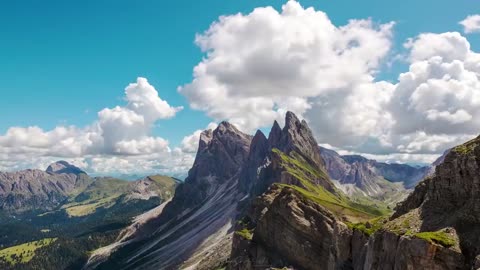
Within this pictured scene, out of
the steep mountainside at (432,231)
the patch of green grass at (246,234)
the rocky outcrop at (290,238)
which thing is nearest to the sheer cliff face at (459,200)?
the steep mountainside at (432,231)

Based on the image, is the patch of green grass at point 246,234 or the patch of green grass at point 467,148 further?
the patch of green grass at point 246,234

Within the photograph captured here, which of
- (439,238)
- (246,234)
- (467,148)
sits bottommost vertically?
(246,234)

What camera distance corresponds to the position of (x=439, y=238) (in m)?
55.4

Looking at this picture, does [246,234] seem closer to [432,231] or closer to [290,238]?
[290,238]

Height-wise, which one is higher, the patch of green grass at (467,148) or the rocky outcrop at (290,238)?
the patch of green grass at (467,148)

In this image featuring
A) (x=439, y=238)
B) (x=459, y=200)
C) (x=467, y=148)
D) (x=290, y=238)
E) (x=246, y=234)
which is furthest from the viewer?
(x=246, y=234)

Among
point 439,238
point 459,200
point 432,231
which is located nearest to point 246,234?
point 459,200

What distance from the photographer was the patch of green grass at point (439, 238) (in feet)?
180

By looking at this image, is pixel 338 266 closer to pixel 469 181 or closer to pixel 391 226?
pixel 391 226

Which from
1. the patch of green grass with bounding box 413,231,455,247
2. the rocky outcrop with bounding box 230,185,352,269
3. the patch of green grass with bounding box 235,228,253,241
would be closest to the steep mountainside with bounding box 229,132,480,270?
the patch of green grass with bounding box 413,231,455,247

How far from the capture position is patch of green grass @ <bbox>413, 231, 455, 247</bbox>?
54.8 m

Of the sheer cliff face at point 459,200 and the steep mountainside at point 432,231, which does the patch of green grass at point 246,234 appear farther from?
the sheer cliff face at point 459,200

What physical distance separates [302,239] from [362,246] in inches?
2193

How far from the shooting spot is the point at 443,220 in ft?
205
